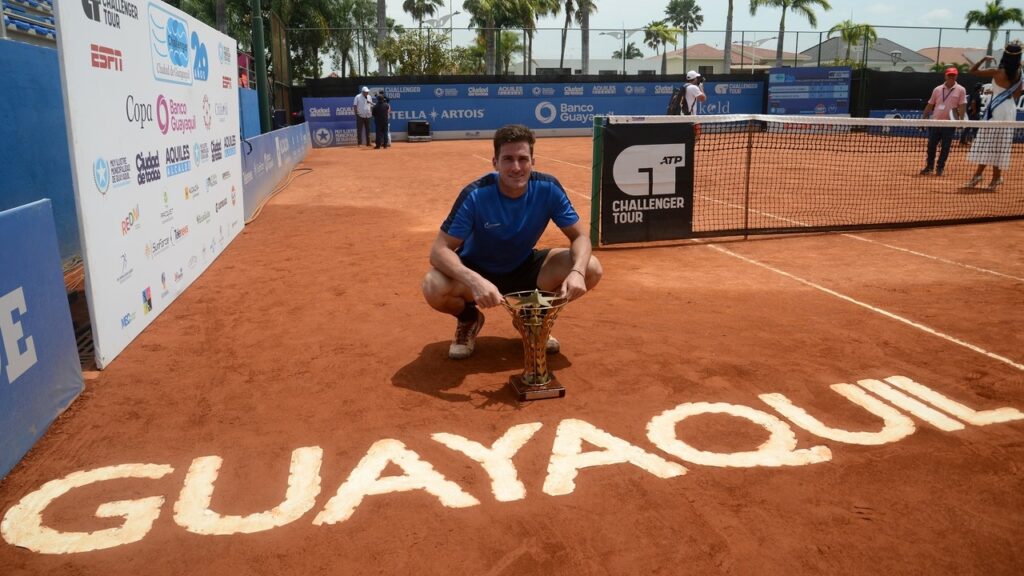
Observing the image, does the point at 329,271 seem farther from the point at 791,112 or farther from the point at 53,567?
the point at 791,112

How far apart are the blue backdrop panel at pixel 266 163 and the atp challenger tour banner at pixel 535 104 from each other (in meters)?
9.89

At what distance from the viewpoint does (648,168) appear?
905cm

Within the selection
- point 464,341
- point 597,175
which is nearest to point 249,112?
point 597,175

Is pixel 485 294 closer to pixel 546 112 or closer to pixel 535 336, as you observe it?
pixel 535 336

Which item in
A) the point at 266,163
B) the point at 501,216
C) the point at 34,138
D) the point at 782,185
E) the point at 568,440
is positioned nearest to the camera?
the point at 568,440

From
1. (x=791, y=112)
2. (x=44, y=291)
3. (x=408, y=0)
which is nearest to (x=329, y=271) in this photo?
(x=44, y=291)

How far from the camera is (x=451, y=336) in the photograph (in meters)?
5.86

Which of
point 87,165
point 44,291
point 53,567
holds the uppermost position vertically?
point 87,165

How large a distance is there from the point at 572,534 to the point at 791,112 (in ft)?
102

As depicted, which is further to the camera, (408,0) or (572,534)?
(408,0)

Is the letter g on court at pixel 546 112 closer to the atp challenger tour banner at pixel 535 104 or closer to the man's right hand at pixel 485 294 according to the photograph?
the atp challenger tour banner at pixel 535 104

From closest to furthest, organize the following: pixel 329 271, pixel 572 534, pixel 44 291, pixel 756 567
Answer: pixel 756 567 < pixel 572 534 < pixel 44 291 < pixel 329 271

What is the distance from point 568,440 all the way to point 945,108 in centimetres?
1332

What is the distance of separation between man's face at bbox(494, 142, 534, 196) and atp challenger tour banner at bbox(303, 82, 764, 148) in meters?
24.2
